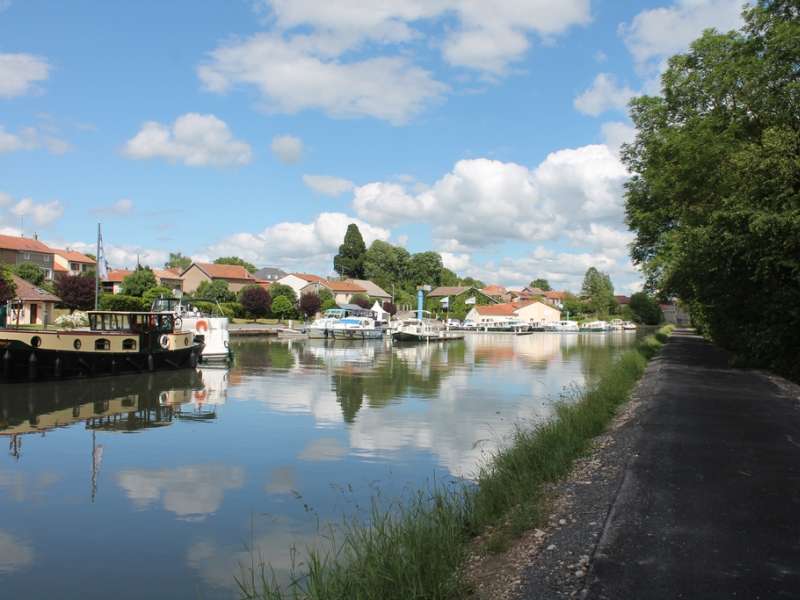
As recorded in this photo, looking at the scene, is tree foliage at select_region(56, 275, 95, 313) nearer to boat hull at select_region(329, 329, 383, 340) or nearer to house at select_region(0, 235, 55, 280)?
house at select_region(0, 235, 55, 280)

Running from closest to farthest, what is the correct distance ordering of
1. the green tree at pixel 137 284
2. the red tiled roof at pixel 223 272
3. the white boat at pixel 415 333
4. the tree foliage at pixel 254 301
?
the green tree at pixel 137 284 → the white boat at pixel 415 333 → the tree foliage at pixel 254 301 → the red tiled roof at pixel 223 272

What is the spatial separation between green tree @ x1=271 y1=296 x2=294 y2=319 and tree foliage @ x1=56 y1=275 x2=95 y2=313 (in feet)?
74.8

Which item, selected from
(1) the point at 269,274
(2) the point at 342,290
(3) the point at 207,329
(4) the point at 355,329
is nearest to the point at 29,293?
(3) the point at 207,329

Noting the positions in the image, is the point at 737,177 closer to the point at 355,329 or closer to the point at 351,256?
the point at 355,329

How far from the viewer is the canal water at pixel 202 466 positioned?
8531 mm

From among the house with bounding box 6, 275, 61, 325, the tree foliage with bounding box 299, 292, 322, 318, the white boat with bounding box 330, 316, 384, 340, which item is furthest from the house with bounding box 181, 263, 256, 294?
the house with bounding box 6, 275, 61, 325

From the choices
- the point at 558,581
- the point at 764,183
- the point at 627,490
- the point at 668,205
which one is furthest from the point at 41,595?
the point at 668,205

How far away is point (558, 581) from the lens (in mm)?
5668

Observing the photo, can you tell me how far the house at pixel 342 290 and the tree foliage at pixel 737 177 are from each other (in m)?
85.9

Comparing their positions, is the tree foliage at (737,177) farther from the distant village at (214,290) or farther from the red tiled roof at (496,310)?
the red tiled roof at (496,310)

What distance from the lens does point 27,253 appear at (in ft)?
292

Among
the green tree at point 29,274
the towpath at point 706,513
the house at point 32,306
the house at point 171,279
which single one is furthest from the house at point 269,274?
the towpath at point 706,513

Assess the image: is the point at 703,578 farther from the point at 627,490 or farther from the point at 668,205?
the point at 668,205

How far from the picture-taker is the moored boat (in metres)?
26.7
